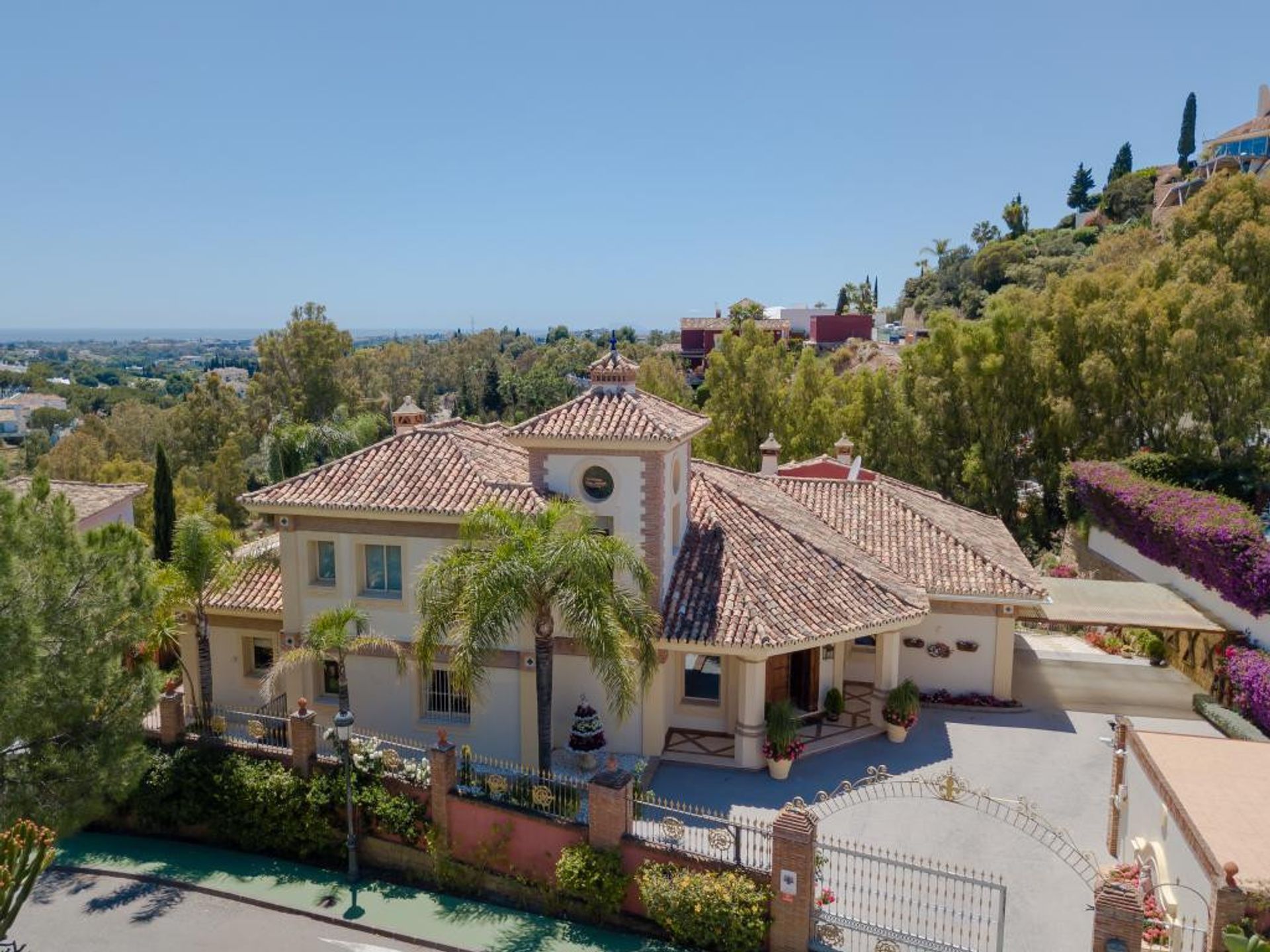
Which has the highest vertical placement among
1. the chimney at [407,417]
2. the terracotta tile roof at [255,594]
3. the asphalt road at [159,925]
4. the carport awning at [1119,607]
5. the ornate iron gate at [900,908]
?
the chimney at [407,417]

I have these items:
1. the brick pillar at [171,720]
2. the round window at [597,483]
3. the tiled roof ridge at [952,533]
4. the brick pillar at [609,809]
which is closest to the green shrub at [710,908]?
the brick pillar at [609,809]

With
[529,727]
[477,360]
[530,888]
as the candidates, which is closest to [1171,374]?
[529,727]

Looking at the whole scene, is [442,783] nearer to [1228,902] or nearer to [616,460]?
[616,460]

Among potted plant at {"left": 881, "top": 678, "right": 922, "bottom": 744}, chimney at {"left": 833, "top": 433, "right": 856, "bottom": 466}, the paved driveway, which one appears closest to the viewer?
the paved driveway

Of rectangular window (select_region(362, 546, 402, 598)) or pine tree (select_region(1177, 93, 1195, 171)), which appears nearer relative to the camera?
rectangular window (select_region(362, 546, 402, 598))

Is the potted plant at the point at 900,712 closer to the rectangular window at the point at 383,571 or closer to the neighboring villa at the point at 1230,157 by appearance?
the rectangular window at the point at 383,571

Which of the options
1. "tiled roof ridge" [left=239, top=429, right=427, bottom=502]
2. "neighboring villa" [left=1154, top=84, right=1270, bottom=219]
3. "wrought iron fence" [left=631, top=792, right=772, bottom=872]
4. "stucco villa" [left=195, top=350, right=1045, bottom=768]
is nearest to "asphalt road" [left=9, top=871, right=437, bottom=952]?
"wrought iron fence" [left=631, top=792, right=772, bottom=872]

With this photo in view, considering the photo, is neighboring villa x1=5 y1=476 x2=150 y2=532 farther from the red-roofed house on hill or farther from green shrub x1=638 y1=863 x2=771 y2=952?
the red-roofed house on hill
